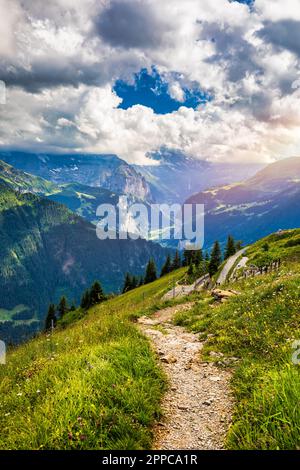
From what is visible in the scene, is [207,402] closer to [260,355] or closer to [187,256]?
[260,355]

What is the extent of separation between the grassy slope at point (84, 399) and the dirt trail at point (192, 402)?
1.16ft

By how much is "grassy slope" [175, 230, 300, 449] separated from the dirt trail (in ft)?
1.10

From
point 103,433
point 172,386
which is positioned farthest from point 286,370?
point 103,433

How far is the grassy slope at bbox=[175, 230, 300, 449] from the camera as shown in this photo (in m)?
5.14

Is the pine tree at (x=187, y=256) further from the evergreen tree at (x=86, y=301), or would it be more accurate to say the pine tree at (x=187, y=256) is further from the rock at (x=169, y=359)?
the rock at (x=169, y=359)

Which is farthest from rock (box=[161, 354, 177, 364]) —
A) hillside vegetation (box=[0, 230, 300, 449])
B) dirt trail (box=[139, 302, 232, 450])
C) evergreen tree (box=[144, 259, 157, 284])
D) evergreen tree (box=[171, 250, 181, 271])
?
evergreen tree (box=[171, 250, 181, 271])

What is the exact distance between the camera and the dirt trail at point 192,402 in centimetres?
574

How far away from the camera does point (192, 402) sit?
704 centimetres

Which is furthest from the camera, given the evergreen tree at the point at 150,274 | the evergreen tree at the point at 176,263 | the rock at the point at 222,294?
the evergreen tree at the point at 176,263

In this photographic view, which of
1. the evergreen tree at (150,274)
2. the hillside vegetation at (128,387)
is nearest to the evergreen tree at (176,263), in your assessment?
the evergreen tree at (150,274)

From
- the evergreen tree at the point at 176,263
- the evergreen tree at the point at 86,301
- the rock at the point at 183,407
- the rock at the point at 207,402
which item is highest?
the rock at the point at 207,402

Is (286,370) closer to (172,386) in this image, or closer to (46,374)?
(172,386)
